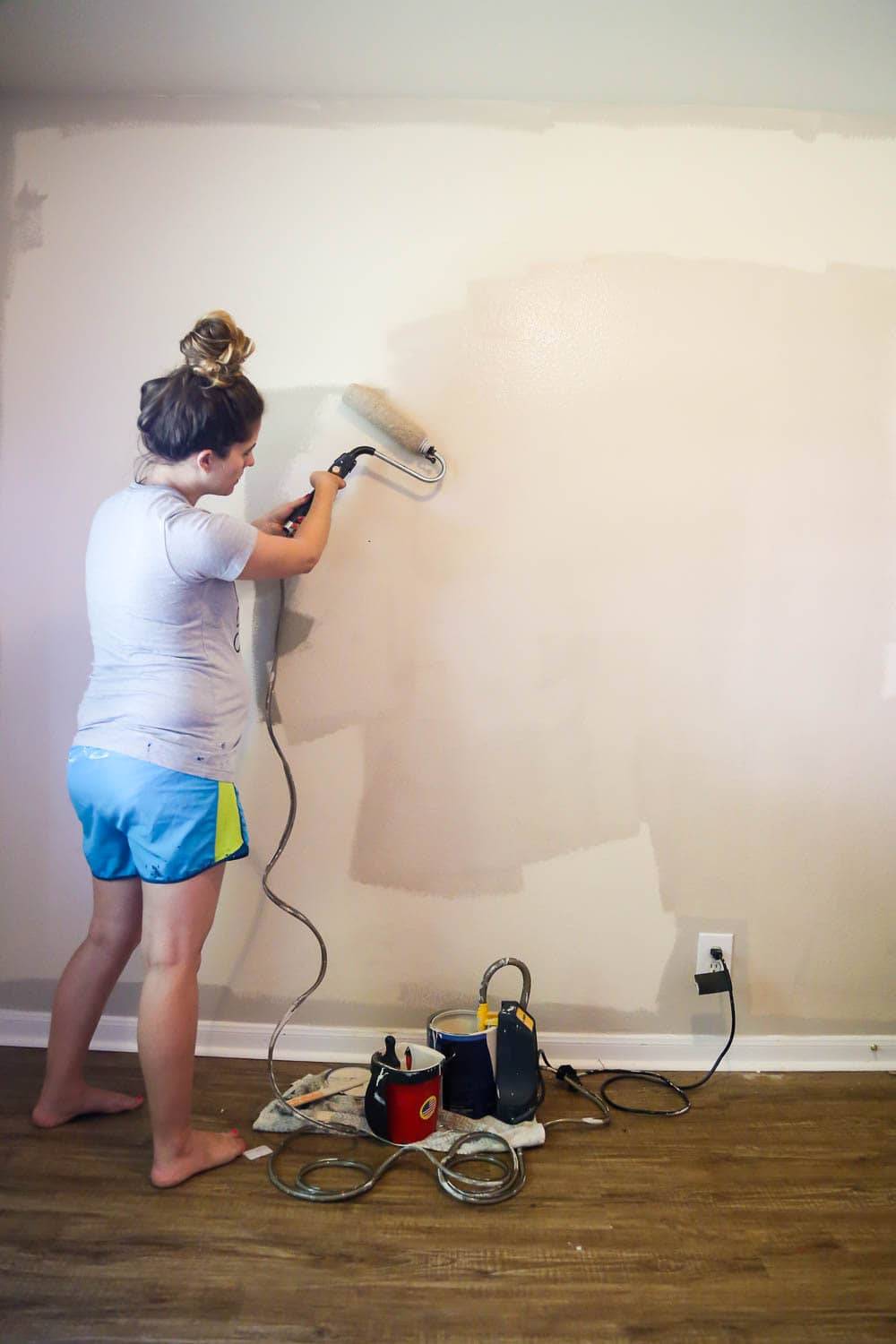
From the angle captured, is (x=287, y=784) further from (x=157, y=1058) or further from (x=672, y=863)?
(x=672, y=863)

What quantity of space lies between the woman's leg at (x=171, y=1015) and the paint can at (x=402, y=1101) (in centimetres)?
31

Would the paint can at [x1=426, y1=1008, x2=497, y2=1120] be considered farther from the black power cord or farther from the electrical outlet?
the electrical outlet

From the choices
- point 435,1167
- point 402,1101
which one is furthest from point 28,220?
point 435,1167

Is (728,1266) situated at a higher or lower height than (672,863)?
lower

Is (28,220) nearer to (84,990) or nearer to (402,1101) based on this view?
(84,990)

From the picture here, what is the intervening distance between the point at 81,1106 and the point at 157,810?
2.15 feet

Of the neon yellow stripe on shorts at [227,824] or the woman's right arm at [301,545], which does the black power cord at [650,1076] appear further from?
the woman's right arm at [301,545]

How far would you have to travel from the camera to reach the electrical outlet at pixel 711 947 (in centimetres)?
190

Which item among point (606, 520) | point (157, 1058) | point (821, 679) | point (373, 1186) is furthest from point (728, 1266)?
point (606, 520)

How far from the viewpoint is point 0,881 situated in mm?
1924

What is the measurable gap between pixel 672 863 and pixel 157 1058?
1102 millimetres

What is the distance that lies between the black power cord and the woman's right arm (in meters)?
1.15

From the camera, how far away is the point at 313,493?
1.69 m

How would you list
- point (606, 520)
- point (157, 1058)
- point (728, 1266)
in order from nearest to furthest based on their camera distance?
point (728, 1266), point (157, 1058), point (606, 520)
